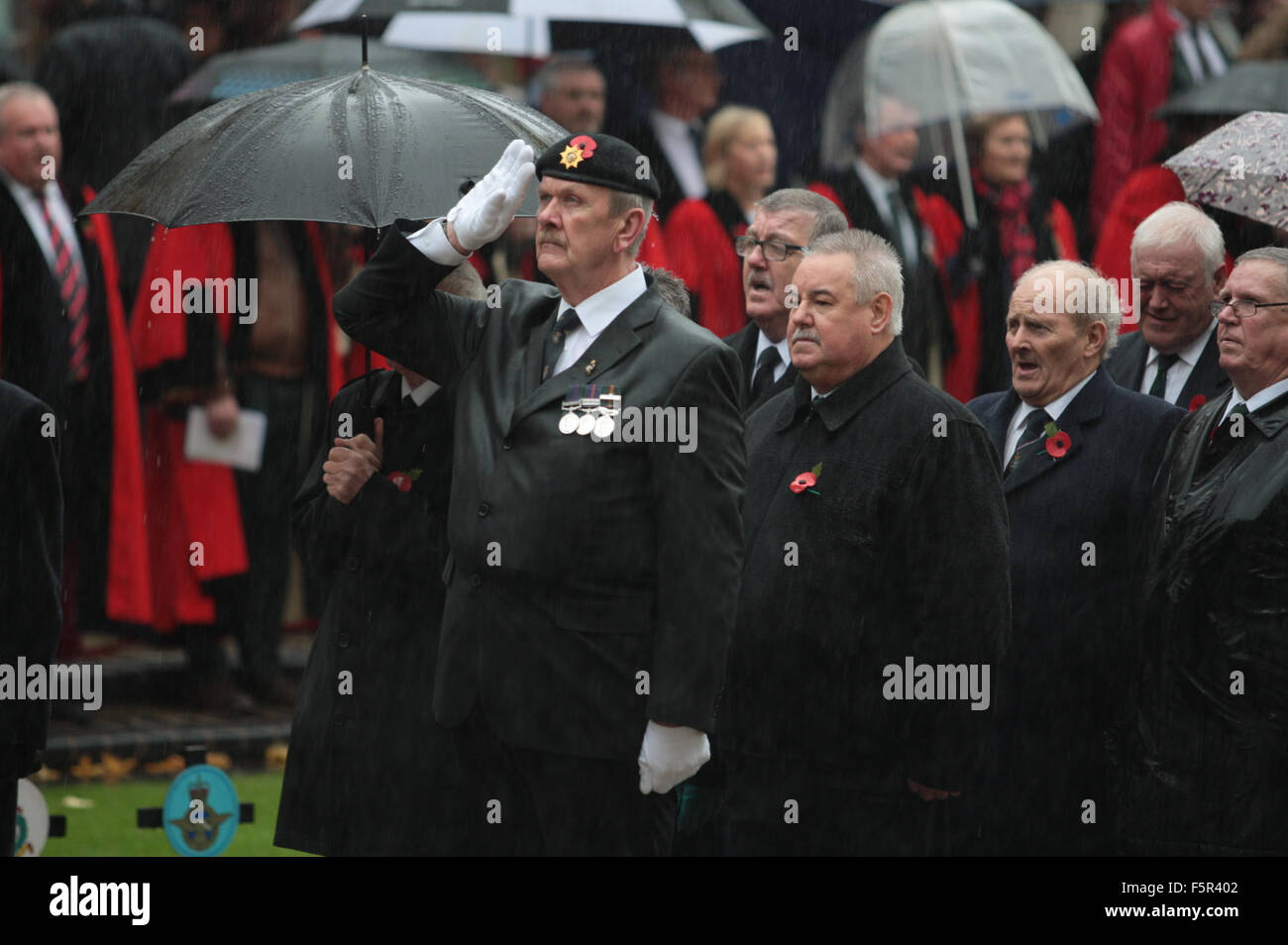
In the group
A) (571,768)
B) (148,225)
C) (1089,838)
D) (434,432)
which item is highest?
(148,225)

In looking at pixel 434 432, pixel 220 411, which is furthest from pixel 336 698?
pixel 220 411

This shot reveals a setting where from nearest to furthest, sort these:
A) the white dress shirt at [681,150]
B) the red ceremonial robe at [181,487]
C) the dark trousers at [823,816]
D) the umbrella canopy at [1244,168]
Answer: the dark trousers at [823,816] < the umbrella canopy at [1244,168] < the red ceremonial robe at [181,487] < the white dress shirt at [681,150]

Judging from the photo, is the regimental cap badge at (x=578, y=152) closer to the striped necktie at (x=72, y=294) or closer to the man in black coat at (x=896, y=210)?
the striped necktie at (x=72, y=294)

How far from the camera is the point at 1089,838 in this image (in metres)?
5.85

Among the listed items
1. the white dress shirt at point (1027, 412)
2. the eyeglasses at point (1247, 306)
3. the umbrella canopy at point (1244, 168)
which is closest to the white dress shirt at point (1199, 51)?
the umbrella canopy at point (1244, 168)

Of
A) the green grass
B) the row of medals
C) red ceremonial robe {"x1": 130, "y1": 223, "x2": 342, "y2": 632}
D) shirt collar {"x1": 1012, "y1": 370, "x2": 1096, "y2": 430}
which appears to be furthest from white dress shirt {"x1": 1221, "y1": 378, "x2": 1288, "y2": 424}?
red ceremonial robe {"x1": 130, "y1": 223, "x2": 342, "y2": 632}

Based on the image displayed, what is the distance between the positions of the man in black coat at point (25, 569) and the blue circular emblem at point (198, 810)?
0.98 meters

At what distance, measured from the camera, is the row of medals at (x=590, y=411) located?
4.73 m

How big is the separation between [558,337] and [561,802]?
1.07 m

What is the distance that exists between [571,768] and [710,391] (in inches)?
35.2

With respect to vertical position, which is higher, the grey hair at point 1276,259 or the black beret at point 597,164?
the black beret at point 597,164

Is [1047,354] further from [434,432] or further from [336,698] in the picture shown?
[336,698]

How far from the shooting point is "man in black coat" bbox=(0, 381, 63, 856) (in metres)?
5.17

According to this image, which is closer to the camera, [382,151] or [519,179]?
[519,179]
